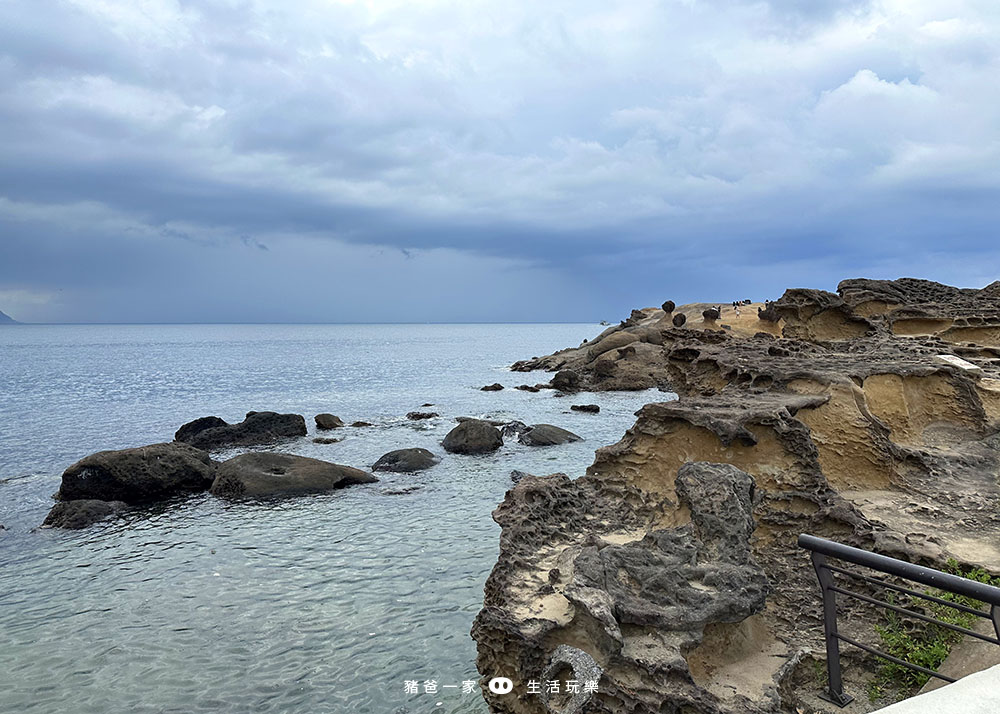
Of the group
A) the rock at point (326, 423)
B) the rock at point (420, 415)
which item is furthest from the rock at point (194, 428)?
the rock at point (420, 415)

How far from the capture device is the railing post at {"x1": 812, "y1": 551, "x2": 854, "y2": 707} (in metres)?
4.64

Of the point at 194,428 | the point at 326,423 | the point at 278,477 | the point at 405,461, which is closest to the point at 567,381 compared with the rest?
the point at 326,423

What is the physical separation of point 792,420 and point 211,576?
36.8 feet

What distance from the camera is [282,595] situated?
38.6 feet

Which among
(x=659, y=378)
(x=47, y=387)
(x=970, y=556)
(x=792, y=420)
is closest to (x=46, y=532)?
(x=792, y=420)

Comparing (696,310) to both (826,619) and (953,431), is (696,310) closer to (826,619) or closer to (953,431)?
(953,431)

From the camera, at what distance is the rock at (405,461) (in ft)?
71.1

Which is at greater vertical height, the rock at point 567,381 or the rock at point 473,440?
the rock at point 567,381

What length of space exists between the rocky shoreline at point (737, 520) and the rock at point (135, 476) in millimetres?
14609

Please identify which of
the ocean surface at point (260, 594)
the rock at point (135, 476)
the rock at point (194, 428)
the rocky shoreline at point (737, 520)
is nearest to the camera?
the rocky shoreline at point (737, 520)

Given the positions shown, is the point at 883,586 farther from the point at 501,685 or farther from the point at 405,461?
the point at 405,461

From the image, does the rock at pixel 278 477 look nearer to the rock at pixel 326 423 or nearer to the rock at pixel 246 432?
the rock at pixel 246 432

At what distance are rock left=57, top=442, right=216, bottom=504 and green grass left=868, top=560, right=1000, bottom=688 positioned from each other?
1829 centimetres

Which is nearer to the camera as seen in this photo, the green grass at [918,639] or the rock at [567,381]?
the green grass at [918,639]
